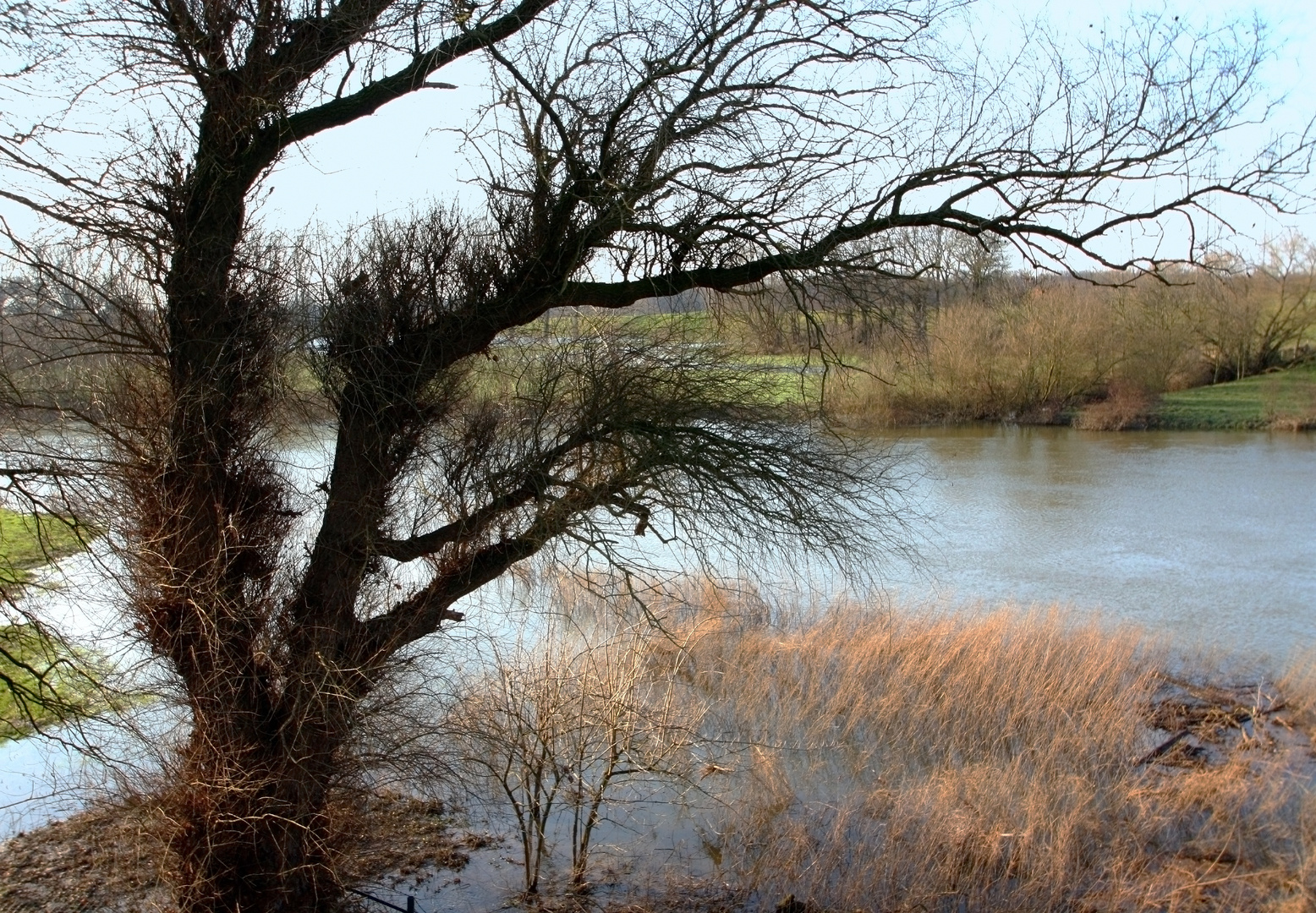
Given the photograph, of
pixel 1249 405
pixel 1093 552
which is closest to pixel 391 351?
pixel 1093 552

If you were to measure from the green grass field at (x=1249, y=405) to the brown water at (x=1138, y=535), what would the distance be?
370 cm

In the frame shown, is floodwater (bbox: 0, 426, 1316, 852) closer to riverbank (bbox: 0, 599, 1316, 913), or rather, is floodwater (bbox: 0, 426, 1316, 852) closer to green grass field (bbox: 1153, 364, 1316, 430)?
riverbank (bbox: 0, 599, 1316, 913)

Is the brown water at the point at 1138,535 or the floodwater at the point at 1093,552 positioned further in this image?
the brown water at the point at 1138,535

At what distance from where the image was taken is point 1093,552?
42.7 feet

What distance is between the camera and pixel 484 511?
19.1 feet

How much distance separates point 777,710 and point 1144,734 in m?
2.86

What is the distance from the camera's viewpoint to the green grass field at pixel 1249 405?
81.0ft

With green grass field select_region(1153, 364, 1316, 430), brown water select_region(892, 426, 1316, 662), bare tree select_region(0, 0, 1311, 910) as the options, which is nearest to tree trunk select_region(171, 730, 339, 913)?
bare tree select_region(0, 0, 1311, 910)

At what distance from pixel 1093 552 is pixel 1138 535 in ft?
3.81

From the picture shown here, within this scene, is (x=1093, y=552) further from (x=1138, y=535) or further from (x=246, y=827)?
(x=246, y=827)

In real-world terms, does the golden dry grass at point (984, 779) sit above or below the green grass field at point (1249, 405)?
below

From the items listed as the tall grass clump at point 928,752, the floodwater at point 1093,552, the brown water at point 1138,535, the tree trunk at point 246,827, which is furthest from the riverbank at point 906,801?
the brown water at point 1138,535

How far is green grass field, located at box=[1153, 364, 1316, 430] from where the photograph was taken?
24688 mm

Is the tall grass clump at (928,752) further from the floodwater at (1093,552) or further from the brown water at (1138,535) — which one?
the brown water at (1138,535)
